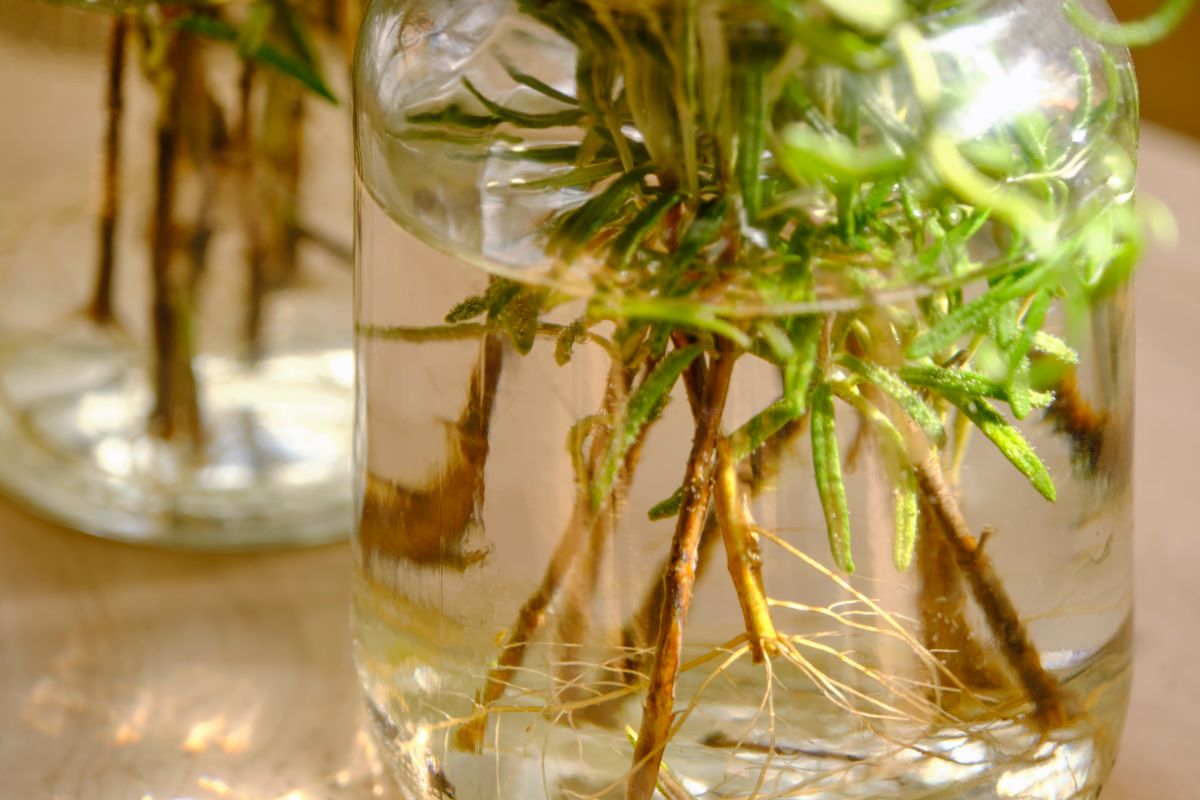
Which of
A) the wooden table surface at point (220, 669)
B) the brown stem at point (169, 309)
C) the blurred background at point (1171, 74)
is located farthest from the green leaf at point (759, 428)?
the blurred background at point (1171, 74)

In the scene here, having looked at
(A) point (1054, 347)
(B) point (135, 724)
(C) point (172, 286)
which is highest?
(A) point (1054, 347)

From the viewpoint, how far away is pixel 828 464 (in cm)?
37

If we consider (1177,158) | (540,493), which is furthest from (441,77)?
(1177,158)

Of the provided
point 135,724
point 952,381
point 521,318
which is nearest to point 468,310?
point 521,318

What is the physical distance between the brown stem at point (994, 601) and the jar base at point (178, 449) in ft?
0.95

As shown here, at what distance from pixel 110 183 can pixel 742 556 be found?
1.13 feet

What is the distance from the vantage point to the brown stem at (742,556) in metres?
0.38

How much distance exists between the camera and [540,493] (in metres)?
0.41

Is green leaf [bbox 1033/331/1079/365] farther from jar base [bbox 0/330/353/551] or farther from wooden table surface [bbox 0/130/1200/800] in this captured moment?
jar base [bbox 0/330/353/551]

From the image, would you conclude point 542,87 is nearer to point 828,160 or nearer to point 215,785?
point 828,160

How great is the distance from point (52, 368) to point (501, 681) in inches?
12.7

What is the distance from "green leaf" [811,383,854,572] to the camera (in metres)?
0.37

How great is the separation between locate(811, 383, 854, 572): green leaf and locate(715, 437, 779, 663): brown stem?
0.07 feet

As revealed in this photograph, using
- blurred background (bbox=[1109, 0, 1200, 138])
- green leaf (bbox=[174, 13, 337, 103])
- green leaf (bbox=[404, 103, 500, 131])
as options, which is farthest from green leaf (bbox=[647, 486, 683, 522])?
blurred background (bbox=[1109, 0, 1200, 138])
